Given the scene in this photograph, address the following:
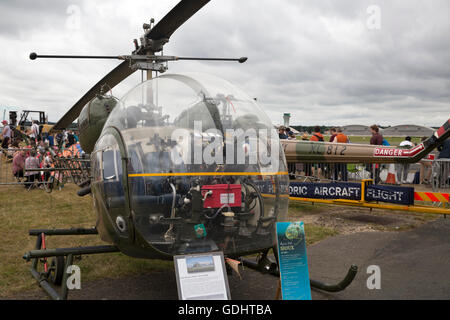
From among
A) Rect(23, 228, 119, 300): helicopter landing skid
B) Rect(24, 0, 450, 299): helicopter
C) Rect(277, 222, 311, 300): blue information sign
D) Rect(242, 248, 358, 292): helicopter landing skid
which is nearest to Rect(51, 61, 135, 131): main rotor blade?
Rect(24, 0, 450, 299): helicopter

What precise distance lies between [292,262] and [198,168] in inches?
45.0

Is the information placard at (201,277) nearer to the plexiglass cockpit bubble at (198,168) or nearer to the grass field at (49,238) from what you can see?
the plexiglass cockpit bubble at (198,168)

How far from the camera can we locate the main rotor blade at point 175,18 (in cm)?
396

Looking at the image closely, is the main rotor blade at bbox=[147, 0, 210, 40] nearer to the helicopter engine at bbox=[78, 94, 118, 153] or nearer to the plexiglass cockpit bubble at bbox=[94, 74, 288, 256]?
the plexiglass cockpit bubble at bbox=[94, 74, 288, 256]

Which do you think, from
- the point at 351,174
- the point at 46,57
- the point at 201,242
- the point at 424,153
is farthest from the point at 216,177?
the point at 351,174

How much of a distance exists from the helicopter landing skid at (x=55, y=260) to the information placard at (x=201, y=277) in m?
1.03

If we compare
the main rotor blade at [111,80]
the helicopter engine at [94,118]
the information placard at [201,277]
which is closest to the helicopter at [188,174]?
the information placard at [201,277]

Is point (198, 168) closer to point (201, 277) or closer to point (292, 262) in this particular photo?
point (201, 277)

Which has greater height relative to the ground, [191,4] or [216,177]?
[191,4]

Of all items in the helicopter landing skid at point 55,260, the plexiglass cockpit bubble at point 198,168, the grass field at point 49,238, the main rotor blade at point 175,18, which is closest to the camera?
the plexiglass cockpit bubble at point 198,168

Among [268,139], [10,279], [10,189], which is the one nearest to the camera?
[268,139]
